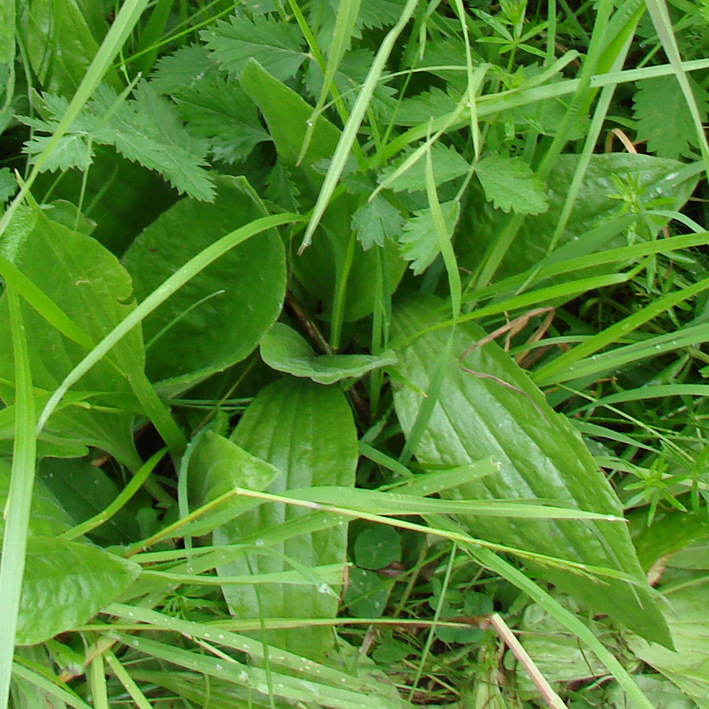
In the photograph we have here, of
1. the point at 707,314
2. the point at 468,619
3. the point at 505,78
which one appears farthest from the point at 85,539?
the point at 707,314

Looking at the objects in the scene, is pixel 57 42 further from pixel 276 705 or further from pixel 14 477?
pixel 276 705

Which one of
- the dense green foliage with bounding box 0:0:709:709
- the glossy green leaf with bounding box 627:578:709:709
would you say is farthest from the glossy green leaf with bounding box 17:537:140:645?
the glossy green leaf with bounding box 627:578:709:709

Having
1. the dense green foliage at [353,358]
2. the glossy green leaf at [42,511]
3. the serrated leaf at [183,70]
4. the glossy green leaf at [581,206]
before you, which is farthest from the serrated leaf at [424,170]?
the glossy green leaf at [42,511]

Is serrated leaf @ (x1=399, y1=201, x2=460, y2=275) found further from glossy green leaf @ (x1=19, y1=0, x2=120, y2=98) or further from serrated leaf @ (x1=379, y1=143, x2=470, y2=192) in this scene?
glossy green leaf @ (x1=19, y1=0, x2=120, y2=98)

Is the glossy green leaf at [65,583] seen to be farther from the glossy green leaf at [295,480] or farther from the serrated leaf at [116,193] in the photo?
the serrated leaf at [116,193]

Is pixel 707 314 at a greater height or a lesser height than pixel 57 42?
lesser

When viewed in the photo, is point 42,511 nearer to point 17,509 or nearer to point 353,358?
point 17,509
